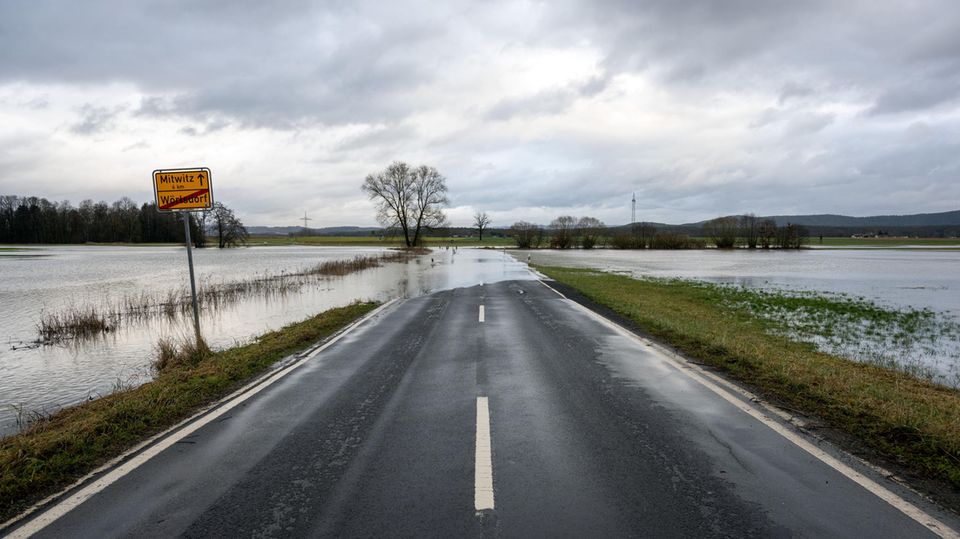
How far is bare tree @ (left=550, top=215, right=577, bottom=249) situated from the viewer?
95.9m

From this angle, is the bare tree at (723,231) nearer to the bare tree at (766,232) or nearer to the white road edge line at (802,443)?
the bare tree at (766,232)

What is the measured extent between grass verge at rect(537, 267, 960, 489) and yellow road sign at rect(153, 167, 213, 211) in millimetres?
10205

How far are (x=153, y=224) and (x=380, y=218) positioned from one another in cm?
7401

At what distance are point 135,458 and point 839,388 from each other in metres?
8.86

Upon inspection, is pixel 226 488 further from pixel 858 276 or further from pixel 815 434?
pixel 858 276

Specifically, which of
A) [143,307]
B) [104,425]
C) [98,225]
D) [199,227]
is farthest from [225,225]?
[104,425]

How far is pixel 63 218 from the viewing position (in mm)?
107500

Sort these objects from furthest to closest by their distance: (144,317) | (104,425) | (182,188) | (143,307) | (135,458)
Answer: (143,307) → (144,317) → (182,188) → (104,425) → (135,458)

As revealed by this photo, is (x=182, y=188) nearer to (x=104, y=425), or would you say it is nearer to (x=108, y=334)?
(x=104, y=425)

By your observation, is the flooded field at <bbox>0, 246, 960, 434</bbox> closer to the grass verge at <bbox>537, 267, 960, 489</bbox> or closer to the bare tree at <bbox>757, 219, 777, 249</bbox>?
the grass verge at <bbox>537, 267, 960, 489</bbox>

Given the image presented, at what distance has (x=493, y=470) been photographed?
176 inches

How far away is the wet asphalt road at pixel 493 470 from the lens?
11.8ft

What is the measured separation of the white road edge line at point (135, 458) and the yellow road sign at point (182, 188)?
3923 millimetres

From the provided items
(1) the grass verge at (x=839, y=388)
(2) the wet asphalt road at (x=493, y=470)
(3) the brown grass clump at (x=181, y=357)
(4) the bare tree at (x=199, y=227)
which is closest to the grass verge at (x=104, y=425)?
(3) the brown grass clump at (x=181, y=357)
